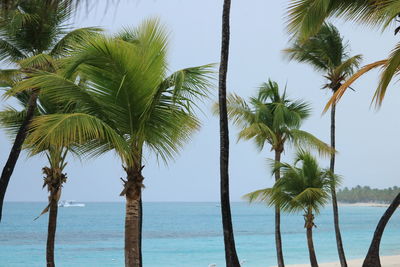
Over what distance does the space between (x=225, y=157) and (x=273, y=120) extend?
9.54 meters

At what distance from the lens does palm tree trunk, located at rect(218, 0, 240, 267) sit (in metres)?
11.0

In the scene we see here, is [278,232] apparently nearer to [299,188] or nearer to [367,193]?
[299,188]

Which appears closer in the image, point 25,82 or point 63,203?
point 25,82

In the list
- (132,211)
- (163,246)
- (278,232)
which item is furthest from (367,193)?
(132,211)

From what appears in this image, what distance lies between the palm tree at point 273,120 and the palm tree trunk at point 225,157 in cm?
836

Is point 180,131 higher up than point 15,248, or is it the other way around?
point 180,131

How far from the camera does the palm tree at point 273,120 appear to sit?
19969 mm

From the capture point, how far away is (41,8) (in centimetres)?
310

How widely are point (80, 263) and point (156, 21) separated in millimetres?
38548

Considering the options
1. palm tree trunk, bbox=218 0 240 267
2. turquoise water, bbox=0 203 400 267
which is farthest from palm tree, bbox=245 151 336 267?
turquoise water, bbox=0 203 400 267

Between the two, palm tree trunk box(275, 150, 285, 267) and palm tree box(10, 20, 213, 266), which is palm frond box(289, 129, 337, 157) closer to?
palm tree trunk box(275, 150, 285, 267)

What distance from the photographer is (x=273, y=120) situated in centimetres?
2044

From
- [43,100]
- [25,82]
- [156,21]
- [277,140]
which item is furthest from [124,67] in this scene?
[277,140]

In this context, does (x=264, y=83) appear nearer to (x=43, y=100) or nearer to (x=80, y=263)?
(x=43, y=100)
